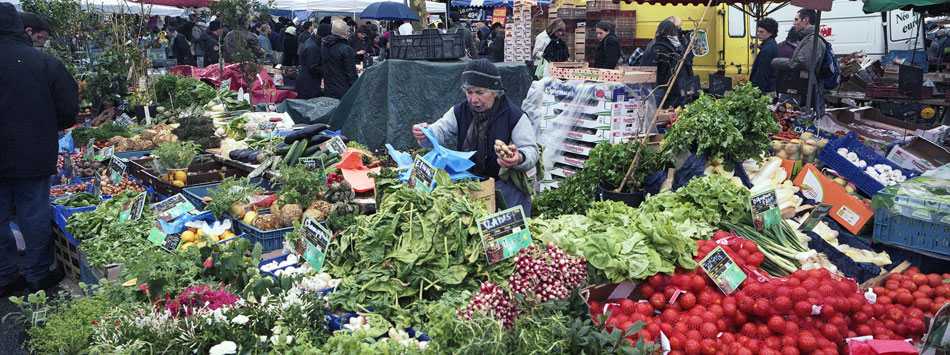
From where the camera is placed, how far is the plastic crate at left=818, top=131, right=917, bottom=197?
15.9ft

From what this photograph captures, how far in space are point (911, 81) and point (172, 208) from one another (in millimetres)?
8613

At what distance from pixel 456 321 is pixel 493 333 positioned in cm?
14

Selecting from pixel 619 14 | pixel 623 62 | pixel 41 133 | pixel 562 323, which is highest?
pixel 619 14

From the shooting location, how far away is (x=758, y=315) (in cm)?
283

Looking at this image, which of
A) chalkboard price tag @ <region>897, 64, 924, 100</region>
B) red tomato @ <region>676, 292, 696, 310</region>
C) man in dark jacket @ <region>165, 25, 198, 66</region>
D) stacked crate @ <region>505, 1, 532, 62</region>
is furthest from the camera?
man in dark jacket @ <region>165, 25, 198, 66</region>

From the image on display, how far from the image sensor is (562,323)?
2412mm

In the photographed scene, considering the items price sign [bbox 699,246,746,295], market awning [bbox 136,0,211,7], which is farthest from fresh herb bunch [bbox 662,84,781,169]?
market awning [bbox 136,0,211,7]

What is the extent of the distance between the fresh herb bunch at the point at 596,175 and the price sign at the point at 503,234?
7.12 ft

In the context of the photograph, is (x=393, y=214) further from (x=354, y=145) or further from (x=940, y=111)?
(x=940, y=111)

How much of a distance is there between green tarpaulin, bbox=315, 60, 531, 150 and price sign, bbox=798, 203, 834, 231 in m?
4.44

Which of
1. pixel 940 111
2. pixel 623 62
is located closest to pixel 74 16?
pixel 623 62

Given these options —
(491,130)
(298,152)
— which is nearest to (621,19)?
(298,152)

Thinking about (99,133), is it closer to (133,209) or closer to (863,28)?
(133,209)

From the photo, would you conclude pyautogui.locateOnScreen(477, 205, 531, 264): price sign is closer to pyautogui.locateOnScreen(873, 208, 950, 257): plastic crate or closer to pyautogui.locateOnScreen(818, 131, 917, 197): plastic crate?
pyautogui.locateOnScreen(873, 208, 950, 257): plastic crate
